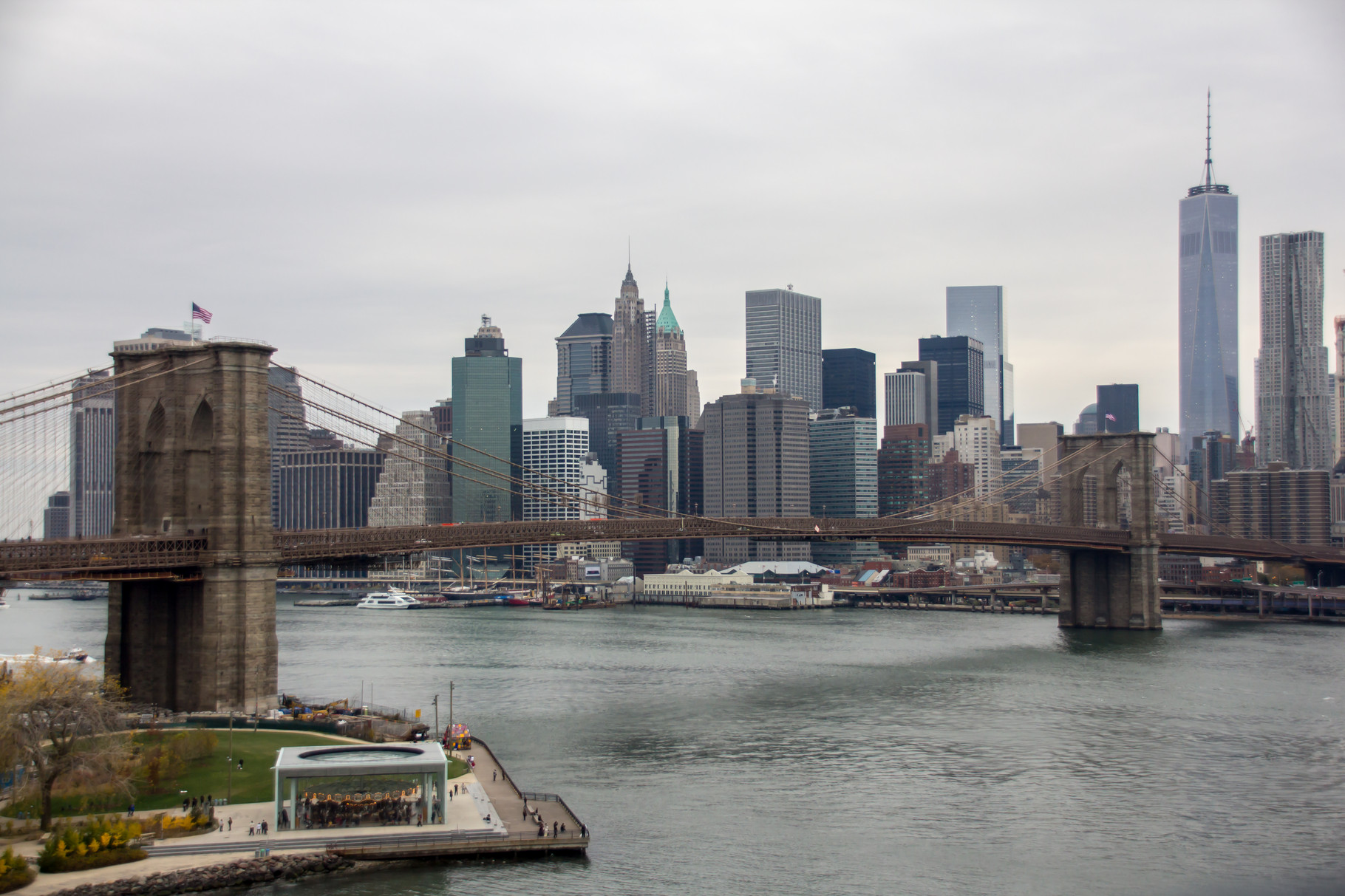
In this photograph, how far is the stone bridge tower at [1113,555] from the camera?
93500 millimetres

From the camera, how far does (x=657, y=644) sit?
3551 inches

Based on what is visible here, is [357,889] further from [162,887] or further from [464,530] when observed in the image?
[464,530]

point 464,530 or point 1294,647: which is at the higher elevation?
point 464,530

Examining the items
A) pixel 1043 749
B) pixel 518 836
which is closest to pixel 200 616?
pixel 518 836

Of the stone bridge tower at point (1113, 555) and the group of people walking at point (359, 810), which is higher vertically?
the stone bridge tower at point (1113, 555)

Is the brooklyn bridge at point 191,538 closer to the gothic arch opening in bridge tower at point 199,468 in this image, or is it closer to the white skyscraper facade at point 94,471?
the gothic arch opening in bridge tower at point 199,468

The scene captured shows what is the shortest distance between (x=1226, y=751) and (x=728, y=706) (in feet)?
64.0

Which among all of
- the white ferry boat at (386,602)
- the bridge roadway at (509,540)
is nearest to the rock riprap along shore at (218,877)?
the bridge roadway at (509,540)

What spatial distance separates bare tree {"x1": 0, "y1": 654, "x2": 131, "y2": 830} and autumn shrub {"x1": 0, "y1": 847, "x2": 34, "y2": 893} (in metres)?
3.44

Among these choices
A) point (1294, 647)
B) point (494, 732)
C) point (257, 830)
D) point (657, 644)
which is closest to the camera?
point (257, 830)

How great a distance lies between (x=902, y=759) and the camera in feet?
143

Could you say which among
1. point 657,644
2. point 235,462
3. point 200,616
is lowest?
point 657,644

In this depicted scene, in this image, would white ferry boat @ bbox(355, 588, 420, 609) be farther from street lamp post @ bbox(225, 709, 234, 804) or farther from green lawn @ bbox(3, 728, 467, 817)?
street lamp post @ bbox(225, 709, 234, 804)

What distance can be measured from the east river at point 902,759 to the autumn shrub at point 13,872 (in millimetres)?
5726
